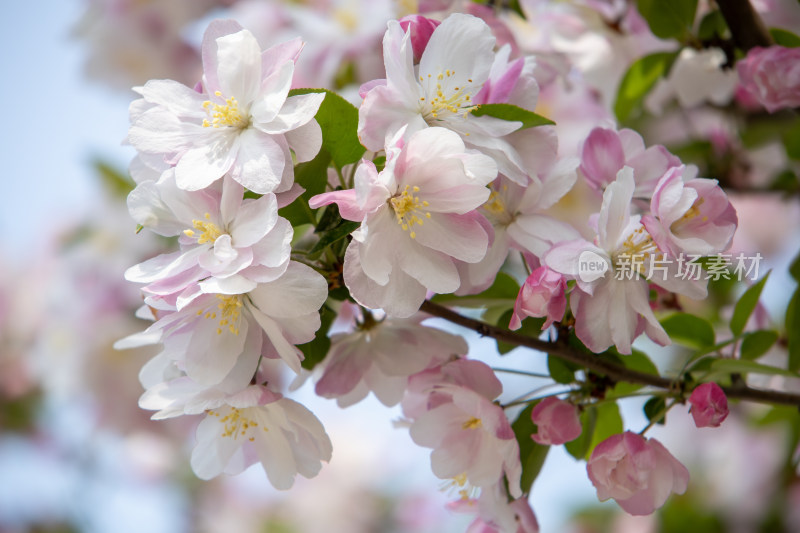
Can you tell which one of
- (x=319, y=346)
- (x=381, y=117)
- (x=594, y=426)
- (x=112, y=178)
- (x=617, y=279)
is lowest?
(x=112, y=178)

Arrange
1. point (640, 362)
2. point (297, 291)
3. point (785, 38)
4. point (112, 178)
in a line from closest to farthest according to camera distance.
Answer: point (297, 291) < point (640, 362) < point (785, 38) < point (112, 178)

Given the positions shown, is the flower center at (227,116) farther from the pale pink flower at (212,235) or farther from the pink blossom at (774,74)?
the pink blossom at (774,74)

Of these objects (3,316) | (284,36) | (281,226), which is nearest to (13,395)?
(3,316)

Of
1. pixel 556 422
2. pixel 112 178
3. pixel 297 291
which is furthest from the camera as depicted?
pixel 112 178

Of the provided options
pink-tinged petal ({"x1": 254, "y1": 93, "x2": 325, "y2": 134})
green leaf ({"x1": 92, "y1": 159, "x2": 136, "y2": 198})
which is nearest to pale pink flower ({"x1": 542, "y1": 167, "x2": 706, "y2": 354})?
pink-tinged petal ({"x1": 254, "y1": 93, "x2": 325, "y2": 134})

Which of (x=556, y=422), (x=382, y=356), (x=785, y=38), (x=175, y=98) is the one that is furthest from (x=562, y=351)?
(x=785, y=38)

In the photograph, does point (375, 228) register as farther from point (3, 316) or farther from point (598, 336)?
point (3, 316)

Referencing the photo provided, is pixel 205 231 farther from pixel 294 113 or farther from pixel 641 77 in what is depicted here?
pixel 641 77

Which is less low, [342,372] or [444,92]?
[444,92]
